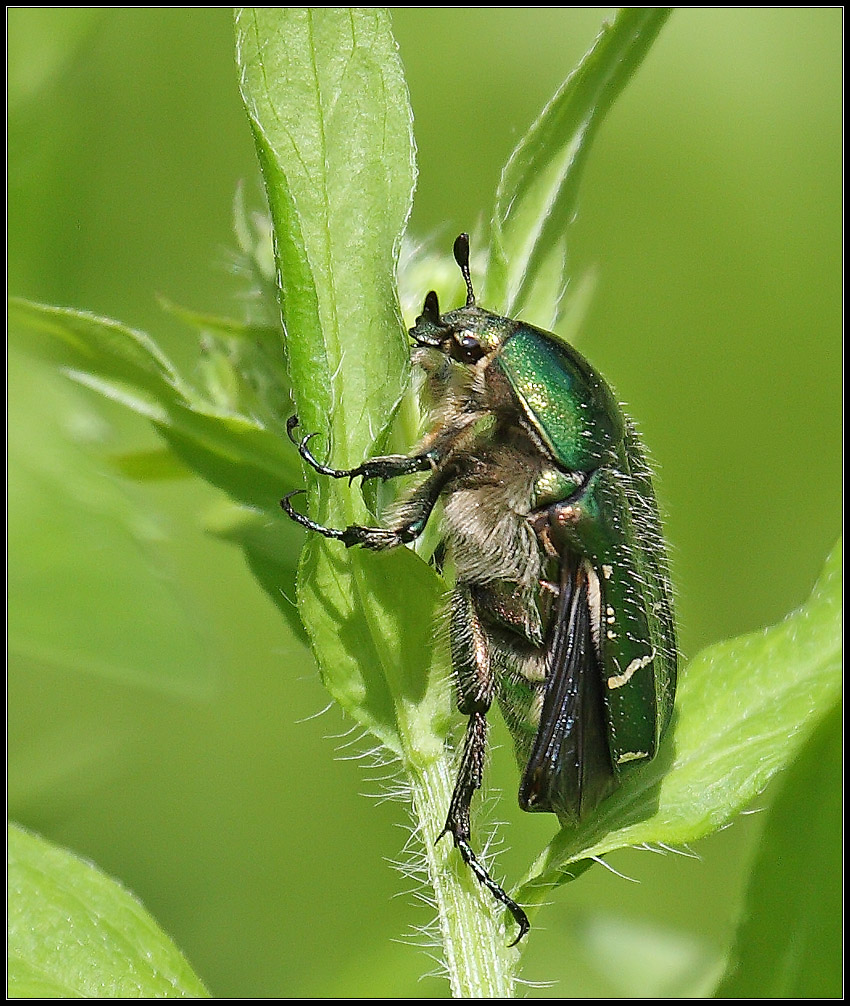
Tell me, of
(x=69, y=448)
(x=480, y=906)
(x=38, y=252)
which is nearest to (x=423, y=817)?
(x=480, y=906)

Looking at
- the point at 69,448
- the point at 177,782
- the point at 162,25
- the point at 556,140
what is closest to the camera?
the point at 556,140

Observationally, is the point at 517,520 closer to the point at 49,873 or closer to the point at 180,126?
the point at 49,873

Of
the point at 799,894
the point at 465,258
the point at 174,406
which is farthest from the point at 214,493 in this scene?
the point at 799,894

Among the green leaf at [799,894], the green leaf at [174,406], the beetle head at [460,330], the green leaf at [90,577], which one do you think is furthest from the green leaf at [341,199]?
the green leaf at [90,577]

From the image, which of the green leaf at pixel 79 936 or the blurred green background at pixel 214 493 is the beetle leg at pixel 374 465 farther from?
the blurred green background at pixel 214 493

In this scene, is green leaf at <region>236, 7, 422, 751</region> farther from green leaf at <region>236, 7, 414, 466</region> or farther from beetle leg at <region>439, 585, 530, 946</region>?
beetle leg at <region>439, 585, 530, 946</region>

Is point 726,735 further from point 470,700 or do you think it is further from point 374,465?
point 374,465
